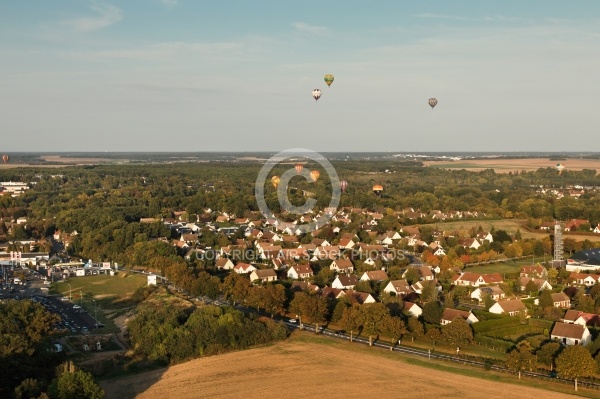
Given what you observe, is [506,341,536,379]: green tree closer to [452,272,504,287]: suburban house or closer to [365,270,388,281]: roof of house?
[452,272,504,287]: suburban house

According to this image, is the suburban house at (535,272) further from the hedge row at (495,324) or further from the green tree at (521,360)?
the green tree at (521,360)

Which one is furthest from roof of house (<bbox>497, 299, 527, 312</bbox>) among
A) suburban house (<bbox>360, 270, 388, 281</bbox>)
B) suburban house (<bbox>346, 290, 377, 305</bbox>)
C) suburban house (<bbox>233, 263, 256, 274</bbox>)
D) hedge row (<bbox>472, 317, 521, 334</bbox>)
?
suburban house (<bbox>233, 263, 256, 274</bbox>)

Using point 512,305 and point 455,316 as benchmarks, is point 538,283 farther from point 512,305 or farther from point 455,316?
point 455,316

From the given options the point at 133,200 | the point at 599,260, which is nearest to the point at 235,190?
the point at 133,200

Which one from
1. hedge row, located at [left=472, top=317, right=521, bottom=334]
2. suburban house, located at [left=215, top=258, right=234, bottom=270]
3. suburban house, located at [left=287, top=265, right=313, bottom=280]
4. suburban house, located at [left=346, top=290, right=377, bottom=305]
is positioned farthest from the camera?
suburban house, located at [left=215, top=258, right=234, bottom=270]

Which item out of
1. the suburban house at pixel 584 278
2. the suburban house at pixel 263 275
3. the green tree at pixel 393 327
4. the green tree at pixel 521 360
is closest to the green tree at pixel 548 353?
the green tree at pixel 521 360

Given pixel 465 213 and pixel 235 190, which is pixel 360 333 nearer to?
pixel 465 213
